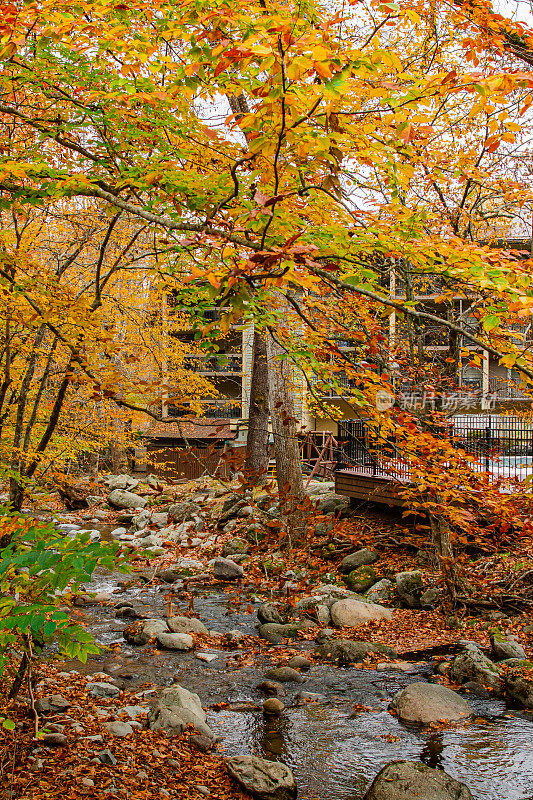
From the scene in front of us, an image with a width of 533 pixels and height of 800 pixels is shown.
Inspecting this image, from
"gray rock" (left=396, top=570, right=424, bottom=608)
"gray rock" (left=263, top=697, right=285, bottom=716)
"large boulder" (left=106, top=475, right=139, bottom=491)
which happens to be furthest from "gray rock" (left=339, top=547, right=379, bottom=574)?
"large boulder" (left=106, top=475, right=139, bottom=491)

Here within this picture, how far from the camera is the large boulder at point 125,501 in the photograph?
19.7 meters

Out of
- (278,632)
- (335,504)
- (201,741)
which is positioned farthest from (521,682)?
(335,504)

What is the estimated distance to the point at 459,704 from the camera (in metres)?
6.07

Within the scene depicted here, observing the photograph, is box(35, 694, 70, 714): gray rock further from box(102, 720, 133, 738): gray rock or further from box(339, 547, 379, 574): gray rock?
box(339, 547, 379, 574): gray rock

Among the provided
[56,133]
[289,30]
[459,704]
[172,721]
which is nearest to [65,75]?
[56,133]

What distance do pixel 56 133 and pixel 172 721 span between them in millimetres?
4975

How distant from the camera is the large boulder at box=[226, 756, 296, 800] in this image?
172 inches

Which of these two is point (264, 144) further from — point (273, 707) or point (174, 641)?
point (174, 641)

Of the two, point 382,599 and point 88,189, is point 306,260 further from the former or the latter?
point 382,599

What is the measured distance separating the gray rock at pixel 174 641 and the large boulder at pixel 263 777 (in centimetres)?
318

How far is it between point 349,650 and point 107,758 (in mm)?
4053

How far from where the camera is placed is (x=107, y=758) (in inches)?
171

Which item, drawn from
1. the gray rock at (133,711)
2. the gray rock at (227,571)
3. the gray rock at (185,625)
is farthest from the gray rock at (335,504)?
the gray rock at (133,711)

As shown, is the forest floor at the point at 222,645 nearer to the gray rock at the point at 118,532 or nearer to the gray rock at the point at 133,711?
the gray rock at the point at 133,711
